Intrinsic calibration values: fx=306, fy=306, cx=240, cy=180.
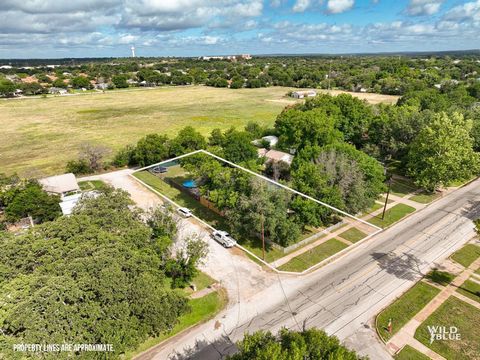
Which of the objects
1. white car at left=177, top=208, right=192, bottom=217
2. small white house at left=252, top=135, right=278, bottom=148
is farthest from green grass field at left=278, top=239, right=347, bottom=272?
small white house at left=252, top=135, right=278, bottom=148

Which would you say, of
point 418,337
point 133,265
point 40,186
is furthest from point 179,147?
point 418,337

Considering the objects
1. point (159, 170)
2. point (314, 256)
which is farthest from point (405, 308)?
point (159, 170)

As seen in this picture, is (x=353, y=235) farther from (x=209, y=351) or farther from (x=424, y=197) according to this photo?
(x=209, y=351)

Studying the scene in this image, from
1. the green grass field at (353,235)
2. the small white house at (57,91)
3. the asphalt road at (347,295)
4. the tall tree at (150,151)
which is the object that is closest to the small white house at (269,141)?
the tall tree at (150,151)

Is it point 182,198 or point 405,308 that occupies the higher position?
point 405,308

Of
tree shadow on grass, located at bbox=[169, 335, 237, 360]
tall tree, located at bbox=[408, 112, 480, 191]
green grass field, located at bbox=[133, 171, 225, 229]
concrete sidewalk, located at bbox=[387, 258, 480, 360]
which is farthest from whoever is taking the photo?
tall tree, located at bbox=[408, 112, 480, 191]

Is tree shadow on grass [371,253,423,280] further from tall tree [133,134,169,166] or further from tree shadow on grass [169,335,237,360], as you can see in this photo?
tall tree [133,134,169,166]
